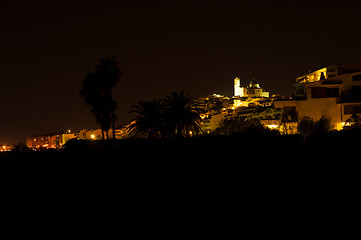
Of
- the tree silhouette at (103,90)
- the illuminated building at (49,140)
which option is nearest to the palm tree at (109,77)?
the tree silhouette at (103,90)

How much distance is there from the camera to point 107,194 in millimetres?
11023

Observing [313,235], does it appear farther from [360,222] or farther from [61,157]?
[61,157]

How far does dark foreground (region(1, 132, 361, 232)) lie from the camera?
1005cm

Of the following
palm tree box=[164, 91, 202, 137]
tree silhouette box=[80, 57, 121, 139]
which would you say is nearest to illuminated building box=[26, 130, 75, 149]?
tree silhouette box=[80, 57, 121, 139]

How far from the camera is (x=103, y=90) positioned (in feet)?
130

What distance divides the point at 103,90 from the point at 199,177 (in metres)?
29.7

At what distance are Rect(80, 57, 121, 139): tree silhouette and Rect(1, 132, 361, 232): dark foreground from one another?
24.7m

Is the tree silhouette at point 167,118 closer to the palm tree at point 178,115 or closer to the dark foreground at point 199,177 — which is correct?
the palm tree at point 178,115

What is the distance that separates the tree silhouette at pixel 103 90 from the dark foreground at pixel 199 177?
24700mm

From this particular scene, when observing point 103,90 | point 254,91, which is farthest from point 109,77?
point 254,91

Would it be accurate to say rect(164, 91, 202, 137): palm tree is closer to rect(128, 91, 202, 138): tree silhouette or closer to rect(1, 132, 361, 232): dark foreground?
Result: rect(128, 91, 202, 138): tree silhouette

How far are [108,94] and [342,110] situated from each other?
27.5 meters

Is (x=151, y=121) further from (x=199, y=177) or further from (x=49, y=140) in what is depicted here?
(x=49, y=140)

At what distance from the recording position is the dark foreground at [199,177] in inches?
396
